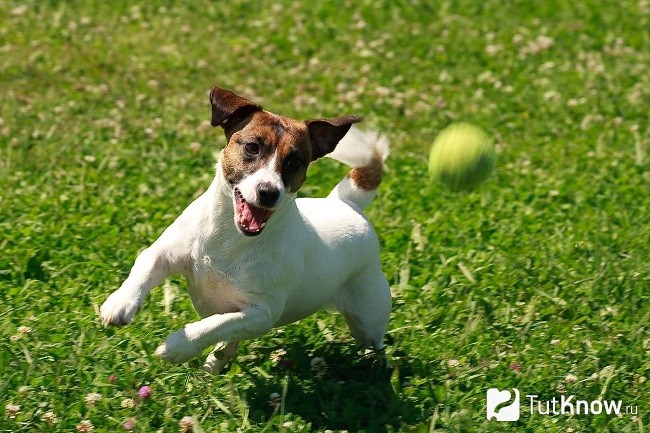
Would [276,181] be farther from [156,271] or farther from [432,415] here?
[432,415]

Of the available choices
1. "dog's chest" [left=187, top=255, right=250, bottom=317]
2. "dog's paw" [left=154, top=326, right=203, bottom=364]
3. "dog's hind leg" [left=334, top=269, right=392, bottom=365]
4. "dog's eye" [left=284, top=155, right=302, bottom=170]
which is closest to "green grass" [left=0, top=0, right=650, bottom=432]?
"dog's hind leg" [left=334, top=269, right=392, bottom=365]

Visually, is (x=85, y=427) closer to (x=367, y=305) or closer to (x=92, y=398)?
(x=92, y=398)

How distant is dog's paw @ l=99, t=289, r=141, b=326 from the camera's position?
494 cm

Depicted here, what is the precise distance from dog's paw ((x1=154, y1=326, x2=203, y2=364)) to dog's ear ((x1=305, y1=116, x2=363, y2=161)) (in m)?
1.06

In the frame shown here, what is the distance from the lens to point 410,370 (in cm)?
580

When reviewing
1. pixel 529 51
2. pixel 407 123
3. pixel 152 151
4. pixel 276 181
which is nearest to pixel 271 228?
pixel 276 181

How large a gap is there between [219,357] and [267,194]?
3.54 ft

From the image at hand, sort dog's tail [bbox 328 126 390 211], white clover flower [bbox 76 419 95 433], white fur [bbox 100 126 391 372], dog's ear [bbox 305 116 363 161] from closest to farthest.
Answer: white clover flower [bbox 76 419 95 433]
white fur [bbox 100 126 391 372]
dog's ear [bbox 305 116 363 161]
dog's tail [bbox 328 126 390 211]

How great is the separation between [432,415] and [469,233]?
2375 mm

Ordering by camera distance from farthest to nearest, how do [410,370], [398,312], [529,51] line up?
[529,51], [398,312], [410,370]

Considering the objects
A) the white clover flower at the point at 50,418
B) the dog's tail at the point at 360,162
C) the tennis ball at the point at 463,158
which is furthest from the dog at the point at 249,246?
the tennis ball at the point at 463,158

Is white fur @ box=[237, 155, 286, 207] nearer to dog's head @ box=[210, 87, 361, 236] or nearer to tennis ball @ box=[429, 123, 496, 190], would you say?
dog's head @ box=[210, 87, 361, 236]

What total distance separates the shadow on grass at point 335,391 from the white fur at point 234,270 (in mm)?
275

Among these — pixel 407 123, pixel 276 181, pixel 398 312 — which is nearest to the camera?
pixel 276 181
